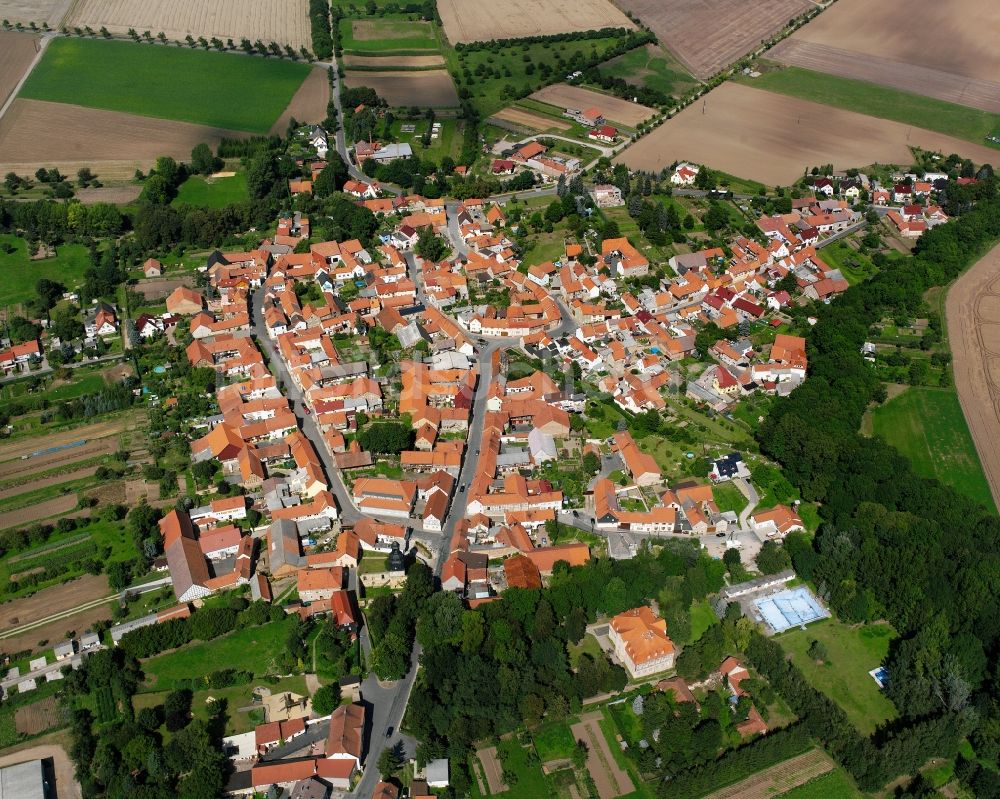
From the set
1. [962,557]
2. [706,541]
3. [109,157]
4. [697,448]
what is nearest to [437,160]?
[109,157]

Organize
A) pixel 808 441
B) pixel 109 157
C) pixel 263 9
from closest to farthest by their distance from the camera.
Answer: pixel 808 441 < pixel 109 157 < pixel 263 9

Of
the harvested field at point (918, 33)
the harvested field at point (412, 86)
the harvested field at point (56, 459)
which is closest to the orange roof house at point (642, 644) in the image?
the harvested field at point (56, 459)

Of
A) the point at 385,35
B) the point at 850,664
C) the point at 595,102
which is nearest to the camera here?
the point at 850,664

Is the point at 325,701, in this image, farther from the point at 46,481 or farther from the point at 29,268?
the point at 29,268

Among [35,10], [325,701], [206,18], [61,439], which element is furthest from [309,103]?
[325,701]

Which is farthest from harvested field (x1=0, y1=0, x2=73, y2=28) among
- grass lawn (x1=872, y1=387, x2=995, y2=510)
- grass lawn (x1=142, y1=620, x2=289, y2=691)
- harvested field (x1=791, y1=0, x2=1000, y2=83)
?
grass lawn (x1=872, y1=387, x2=995, y2=510)

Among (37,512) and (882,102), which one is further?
(882,102)

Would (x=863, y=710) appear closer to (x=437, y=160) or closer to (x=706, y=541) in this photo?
(x=706, y=541)
